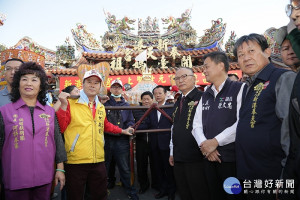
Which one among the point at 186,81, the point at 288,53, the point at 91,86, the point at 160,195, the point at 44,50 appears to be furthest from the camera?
the point at 44,50

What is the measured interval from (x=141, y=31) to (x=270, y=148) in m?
19.1

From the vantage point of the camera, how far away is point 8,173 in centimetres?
160

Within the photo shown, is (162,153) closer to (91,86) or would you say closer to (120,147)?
(120,147)

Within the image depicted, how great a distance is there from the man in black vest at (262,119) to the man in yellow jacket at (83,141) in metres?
1.46

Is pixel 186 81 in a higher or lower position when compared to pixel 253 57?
lower

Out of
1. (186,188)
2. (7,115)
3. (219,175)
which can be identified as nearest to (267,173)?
(219,175)

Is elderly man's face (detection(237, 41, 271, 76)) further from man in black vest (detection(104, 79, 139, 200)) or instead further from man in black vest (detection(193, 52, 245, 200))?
man in black vest (detection(104, 79, 139, 200))

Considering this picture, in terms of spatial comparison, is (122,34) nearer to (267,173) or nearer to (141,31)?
(141,31)

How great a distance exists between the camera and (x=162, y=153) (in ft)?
10.4

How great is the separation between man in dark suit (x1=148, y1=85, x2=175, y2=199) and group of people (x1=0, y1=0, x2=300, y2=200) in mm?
802

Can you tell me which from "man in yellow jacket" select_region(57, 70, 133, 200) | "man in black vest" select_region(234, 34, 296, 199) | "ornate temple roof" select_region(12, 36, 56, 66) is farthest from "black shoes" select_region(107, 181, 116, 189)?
"ornate temple roof" select_region(12, 36, 56, 66)

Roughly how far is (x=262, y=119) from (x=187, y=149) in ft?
2.90

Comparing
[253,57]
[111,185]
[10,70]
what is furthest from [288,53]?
[111,185]

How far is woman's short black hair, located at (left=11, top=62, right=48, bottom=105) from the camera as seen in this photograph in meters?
1.82
